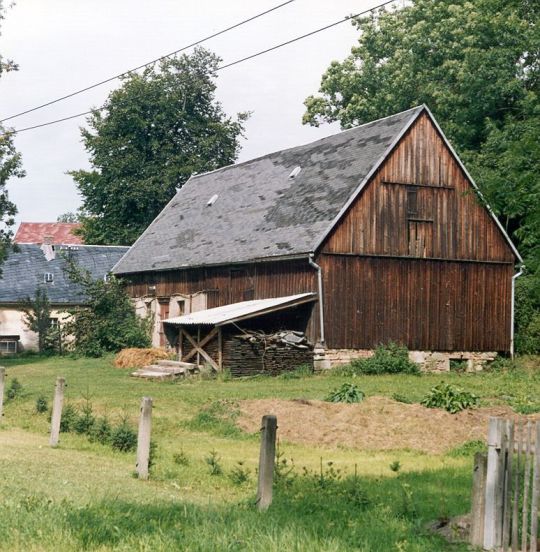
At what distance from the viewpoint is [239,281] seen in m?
40.3

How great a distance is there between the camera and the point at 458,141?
4741cm

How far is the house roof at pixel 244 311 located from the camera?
34.5 m

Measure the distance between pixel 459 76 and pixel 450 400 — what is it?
26.8 m

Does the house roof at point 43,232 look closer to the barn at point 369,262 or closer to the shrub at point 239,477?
the barn at point 369,262

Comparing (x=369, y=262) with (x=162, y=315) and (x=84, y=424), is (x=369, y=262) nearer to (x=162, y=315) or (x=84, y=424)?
(x=162, y=315)

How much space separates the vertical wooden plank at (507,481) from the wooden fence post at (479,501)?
0.81 feet

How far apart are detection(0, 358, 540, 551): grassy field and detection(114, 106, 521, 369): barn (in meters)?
8.84

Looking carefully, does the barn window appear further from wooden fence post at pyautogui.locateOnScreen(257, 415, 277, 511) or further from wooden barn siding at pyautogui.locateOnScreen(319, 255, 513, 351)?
wooden fence post at pyautogui.locateOnScreen(257, 415, 277, 511)

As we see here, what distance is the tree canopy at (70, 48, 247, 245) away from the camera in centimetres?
6669

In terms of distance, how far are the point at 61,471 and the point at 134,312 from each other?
1289 inches

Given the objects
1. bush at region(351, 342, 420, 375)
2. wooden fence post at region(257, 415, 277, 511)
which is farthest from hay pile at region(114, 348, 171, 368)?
wooden fence post at region(257, 415, 277, 511)

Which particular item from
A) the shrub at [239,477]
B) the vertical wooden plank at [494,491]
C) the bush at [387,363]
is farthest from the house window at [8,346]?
the vertical wooden plank at [494,491]

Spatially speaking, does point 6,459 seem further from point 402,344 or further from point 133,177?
point 133,177

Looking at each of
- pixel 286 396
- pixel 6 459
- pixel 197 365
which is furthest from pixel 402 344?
pixel 6 459
